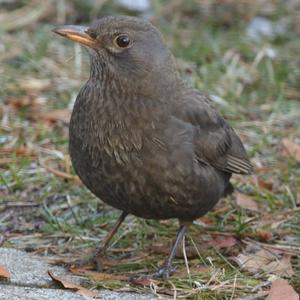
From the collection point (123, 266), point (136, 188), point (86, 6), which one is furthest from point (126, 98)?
point (86, 6)

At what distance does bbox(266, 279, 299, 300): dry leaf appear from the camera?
4.51 meters

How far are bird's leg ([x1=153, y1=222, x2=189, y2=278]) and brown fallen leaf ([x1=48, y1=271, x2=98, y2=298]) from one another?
0.52 meters

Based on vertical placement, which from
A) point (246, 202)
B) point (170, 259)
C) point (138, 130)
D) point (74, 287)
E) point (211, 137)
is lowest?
point (246, 202)

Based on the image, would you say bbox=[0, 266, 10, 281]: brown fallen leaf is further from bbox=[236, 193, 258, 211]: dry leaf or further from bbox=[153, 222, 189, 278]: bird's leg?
bbox=[236, 193, 258, 211]: dry leaf

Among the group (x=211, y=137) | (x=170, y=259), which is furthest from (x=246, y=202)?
(x=170, y=259)

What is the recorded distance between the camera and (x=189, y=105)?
17.1 ft

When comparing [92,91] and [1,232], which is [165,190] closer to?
[92,91]

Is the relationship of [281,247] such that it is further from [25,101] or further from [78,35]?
[25,101]

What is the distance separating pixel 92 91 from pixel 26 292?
1173 mm

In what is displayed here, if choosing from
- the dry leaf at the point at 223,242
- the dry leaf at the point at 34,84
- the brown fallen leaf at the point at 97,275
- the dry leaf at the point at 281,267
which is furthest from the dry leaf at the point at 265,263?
the dry leaf at the point at 34,84

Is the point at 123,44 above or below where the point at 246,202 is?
above

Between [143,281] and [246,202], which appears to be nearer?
[143,281]

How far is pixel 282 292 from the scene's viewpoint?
4547 millimetres

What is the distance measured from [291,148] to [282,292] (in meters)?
2.38
